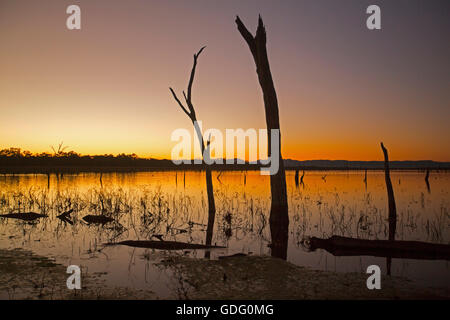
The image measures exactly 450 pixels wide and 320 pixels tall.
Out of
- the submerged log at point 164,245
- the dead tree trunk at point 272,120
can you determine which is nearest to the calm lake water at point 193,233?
the submerged log at point 164,245

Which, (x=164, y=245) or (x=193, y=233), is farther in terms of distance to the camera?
(x=193, y=233)

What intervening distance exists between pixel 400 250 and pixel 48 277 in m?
9.49

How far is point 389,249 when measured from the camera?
30.5ft

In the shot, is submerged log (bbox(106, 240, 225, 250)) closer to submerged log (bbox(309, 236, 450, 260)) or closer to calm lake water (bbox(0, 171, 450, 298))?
calm lake water (bbox(0, 171, 450, 298))

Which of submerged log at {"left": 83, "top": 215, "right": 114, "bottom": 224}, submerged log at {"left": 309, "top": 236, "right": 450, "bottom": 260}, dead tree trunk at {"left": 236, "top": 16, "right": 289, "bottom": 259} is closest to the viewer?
submerged log at {"left": 309, "top": 236, "right": 450, "bottom": 260}

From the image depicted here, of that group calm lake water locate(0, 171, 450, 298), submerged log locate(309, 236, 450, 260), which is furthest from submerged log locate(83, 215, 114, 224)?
submerged log locate(309, 236, 450, 260)

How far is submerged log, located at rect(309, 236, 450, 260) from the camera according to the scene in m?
8.98

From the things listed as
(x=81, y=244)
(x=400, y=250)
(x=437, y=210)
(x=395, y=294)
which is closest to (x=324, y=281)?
(x=395, y=294)

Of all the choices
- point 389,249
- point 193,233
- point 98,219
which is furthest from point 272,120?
point 98,219

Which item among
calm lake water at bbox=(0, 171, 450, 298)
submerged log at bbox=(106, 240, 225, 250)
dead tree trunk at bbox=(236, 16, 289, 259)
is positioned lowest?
calm lake water at bbox=(0, 171, 450, 298)

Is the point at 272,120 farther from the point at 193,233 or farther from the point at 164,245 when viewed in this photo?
the point at 164,245

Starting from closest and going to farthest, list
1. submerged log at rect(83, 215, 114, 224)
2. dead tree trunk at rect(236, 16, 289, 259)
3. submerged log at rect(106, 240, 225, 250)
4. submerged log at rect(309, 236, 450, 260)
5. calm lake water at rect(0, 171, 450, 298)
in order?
calm lake water at rect(0, 171, 450, 298) < submerged log at rect(309, 236, 450, 260) < submerged log at rect(106, 240, 225, 250) < dead tree trunk at rect(236, 16, 289, 259) < submerged log at rect(83, 215, 114, 224)
